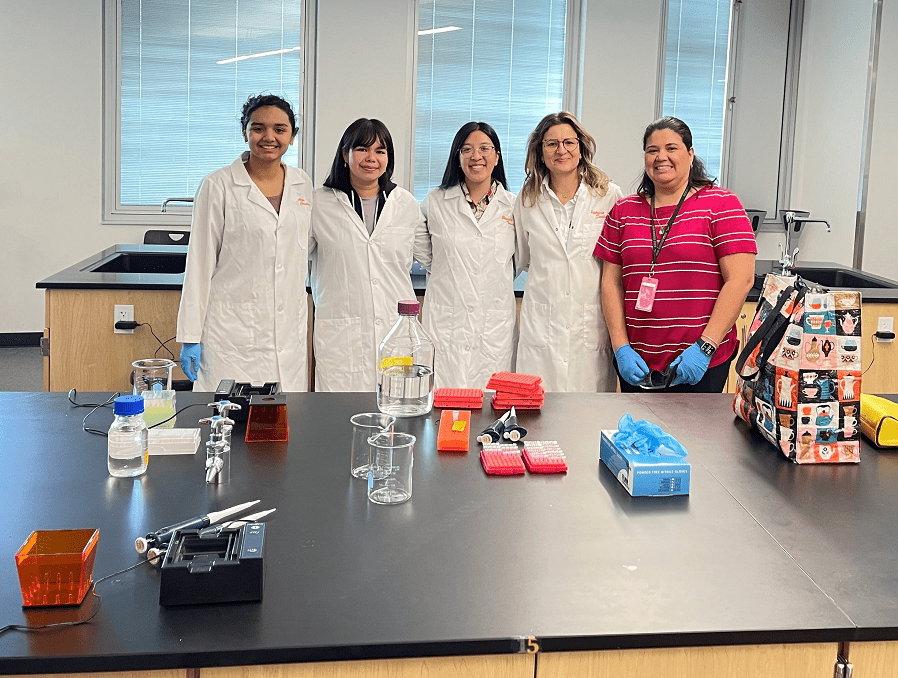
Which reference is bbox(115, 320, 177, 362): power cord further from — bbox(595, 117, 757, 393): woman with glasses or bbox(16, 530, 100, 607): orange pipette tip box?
bbox(16, 530, 100, 607): orange pipette tip box

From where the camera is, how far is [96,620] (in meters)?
1.04

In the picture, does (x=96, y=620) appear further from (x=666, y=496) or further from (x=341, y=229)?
(x=341, y=229)

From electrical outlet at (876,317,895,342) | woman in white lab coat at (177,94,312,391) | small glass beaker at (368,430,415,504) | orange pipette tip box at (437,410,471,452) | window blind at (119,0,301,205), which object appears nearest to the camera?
small glass beaker at (368,430,415,504)

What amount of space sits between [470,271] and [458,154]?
414 millimetres

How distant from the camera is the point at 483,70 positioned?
642 centimetres

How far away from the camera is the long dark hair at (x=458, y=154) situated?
297cm

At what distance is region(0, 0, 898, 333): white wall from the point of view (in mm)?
5711

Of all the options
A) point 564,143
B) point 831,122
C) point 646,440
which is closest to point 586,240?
point 564,143

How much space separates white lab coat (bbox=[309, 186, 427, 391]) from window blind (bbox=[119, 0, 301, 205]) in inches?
134

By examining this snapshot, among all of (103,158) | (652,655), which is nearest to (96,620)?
(652,655)

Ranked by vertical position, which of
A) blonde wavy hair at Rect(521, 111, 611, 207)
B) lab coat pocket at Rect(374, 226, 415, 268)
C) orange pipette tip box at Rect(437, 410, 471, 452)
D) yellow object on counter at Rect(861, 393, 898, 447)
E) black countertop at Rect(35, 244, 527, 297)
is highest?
blonde wavy hair at Rect(521, 111, 611, 207)

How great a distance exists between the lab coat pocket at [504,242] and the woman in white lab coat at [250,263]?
0.67m

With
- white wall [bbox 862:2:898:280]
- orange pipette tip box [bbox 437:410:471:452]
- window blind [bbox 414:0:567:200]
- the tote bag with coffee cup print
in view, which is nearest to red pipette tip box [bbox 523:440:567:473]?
orange pipette tip box [bbox 437:410:471:452]

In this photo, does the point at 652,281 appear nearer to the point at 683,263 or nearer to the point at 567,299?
the point at 683,263
